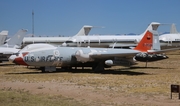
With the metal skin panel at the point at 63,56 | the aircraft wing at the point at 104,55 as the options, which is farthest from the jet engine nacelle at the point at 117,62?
the metal skin panel at the point at 63,56

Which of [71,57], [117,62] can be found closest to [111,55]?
[117,62]

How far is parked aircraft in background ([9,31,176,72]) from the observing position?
24.8m

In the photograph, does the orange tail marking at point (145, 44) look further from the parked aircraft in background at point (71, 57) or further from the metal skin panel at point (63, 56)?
the metal skin panel at point (63, 56)

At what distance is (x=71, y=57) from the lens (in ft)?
87.0

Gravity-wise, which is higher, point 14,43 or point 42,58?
point 14,43

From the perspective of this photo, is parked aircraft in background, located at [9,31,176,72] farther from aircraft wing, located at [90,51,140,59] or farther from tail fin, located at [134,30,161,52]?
tail fin, located at [134,30,161,52]

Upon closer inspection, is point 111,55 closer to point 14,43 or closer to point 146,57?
point 146,57

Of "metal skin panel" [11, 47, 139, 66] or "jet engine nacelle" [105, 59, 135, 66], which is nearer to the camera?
"metal skin panel" [11, 47, 139, 66]

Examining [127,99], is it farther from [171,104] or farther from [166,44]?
[166,44]

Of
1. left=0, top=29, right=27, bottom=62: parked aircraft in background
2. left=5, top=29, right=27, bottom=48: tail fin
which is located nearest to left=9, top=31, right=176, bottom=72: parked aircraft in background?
left=0, top=29, right=27, bottom=62: parked aircraft in background

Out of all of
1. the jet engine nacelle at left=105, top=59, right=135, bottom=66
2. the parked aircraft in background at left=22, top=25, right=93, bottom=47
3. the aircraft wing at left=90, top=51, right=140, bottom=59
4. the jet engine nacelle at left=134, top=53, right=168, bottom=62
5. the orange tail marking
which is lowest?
the jet engine nacelle at left=105, top=59, right=135, bottom=66

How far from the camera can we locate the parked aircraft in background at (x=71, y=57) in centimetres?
2480

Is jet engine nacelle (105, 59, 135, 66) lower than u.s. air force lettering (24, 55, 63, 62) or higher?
lower

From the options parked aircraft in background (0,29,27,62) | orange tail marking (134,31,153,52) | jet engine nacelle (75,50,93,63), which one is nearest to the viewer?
jet engine nacelle (75,50,93,63)
